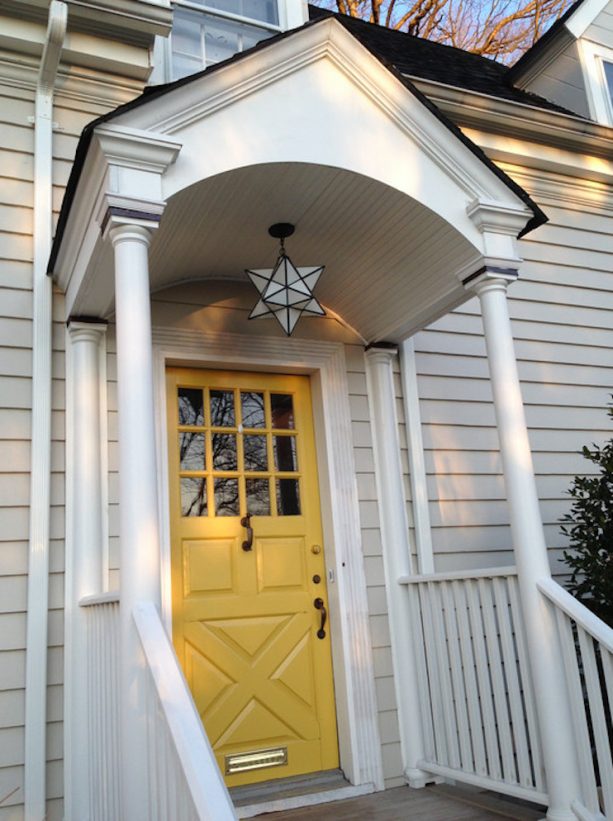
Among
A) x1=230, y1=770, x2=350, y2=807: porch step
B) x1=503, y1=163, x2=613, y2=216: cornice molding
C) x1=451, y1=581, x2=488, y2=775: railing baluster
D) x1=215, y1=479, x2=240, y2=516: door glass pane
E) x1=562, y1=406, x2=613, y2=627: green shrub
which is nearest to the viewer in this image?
x1=451, y1=581, x2=488, y2=775: railing baluster

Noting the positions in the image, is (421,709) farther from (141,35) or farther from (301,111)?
(141,35)

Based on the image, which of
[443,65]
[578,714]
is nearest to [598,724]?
[578,714]

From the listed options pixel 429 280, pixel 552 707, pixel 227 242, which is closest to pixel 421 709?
pixel 552 707

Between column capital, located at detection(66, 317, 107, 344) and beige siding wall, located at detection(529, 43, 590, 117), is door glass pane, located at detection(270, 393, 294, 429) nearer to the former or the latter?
column capital, located at detection(66, 317, 107, 344)

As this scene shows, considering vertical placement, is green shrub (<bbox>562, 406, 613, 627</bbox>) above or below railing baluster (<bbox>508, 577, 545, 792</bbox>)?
above

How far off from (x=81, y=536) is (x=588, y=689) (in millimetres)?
2130

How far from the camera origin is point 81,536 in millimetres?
3205

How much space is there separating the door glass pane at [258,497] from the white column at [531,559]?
130 cm

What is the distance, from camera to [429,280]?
3.58m

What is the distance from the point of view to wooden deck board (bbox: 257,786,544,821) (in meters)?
3.13

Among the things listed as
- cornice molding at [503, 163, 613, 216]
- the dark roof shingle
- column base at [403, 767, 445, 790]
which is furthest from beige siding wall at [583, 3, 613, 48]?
column base at [403, 767, 445, 790]

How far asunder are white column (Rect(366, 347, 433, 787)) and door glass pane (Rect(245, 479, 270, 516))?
615mm

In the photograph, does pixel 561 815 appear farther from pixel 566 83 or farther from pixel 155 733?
pixel 566 83

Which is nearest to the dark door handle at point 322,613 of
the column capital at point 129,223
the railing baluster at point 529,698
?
the railing baluster at point 529,698
